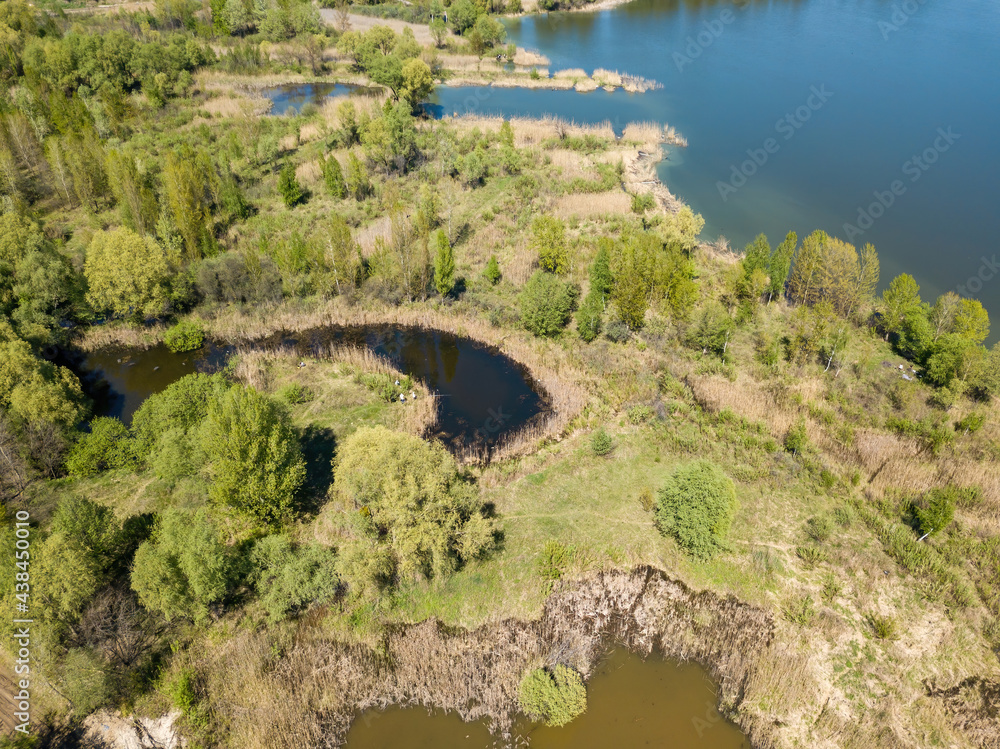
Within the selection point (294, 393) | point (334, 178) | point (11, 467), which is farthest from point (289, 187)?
point (11, 467)

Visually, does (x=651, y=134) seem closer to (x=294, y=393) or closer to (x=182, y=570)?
(x=294, y=393)

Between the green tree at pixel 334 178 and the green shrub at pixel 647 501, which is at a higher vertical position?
the green tree at pixel 334 178

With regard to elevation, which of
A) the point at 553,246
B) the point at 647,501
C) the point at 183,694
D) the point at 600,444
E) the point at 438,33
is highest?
the point at 438,33

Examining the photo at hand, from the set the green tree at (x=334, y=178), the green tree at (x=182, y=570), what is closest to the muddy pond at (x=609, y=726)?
the green tree at (x=182, y=570)

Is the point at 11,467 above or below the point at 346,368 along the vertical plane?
above

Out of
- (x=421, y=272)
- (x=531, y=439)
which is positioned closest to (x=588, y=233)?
(x=421, y=272)

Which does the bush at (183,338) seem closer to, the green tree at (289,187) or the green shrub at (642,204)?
the green tree at (289,187)
